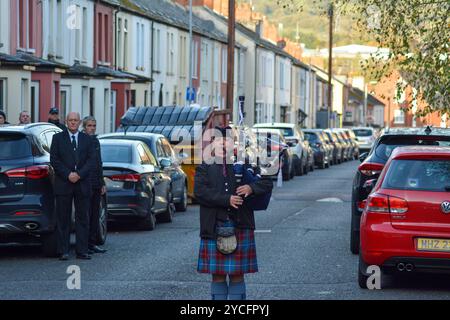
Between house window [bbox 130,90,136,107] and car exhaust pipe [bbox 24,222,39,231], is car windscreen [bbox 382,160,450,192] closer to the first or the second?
car exhaust pipe [bbox 24,222,39,231]

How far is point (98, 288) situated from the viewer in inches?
515

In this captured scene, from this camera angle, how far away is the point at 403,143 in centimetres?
1667

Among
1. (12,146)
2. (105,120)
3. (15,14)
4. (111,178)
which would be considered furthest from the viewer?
(105,120)

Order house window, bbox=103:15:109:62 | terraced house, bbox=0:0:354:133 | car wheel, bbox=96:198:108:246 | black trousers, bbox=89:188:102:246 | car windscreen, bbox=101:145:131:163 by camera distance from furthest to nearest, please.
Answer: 1. house window, bbox=103:15:109:62
2. terraced house, bbox=0:0:354:133
3. car windscreen, bbox=101:145:131:163
4. car wheel, bbox=96:198:108:246
5. black trousers, bbox=89:188:102:246

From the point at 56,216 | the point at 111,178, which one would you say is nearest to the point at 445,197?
the point at 56,216

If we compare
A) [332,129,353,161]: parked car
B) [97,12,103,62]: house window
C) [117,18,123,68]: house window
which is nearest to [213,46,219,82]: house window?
[332,129,353,161]: parked car

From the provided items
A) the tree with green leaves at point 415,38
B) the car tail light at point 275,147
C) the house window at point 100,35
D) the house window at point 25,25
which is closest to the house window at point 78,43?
the house window at point 100,35

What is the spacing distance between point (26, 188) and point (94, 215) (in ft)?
5.47

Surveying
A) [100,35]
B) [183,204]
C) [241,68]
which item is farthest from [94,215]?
[241,68]

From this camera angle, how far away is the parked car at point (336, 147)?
192ft

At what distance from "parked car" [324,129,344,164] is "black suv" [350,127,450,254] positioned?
40645 millimetres

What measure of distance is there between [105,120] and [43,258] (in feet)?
104

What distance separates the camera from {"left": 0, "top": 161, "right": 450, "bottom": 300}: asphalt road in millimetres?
12773
